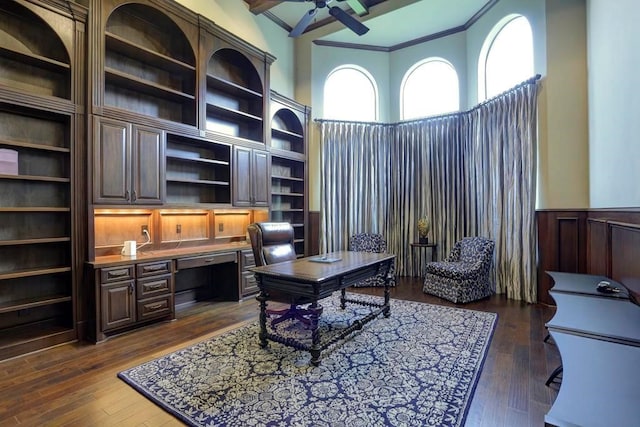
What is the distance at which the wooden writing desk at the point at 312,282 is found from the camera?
97.6 inches

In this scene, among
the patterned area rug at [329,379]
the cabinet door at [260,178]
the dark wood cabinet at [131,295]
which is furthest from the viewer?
the cabinet door at [260,178]

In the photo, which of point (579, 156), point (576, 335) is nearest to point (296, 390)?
point (576, 335)

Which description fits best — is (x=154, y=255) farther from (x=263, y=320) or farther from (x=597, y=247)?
(x=597, y=247)

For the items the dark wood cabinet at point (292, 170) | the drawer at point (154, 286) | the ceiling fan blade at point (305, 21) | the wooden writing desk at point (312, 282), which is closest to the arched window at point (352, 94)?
the dark wood cabinet at point (292, 170)

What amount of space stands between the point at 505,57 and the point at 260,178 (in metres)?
4.12

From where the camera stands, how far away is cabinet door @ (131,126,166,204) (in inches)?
136

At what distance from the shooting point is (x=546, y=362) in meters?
2.52

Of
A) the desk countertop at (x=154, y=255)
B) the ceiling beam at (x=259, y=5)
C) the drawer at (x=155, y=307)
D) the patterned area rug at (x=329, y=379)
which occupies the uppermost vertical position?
the ceiling beam at (x=259, y=5)

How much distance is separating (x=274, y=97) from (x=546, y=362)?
4.77 metres

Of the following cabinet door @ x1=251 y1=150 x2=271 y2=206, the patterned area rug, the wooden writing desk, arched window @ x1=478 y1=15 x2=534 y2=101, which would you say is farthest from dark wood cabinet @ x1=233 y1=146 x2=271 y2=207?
arched window @ x1=478 y1=15 x2=534 y2=101

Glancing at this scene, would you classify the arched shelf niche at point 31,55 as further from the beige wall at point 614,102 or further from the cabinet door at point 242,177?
the beige wall at point 614,102

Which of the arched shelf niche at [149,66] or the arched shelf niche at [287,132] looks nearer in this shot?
the arched shelf niche at [149,66]

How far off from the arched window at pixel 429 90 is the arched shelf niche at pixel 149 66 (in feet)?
12.5

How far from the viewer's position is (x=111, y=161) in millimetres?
3234
